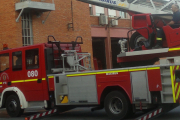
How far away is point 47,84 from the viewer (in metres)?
10.7

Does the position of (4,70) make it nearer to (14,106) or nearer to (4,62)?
Answer: (4,62)

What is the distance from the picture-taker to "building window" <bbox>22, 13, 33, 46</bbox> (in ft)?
67.4

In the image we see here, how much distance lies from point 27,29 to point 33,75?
33.5ft

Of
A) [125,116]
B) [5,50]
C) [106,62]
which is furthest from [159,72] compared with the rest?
[106,62]

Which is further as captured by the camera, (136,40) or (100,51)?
(100,51)

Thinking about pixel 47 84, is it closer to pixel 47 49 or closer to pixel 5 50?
pixel 47 49

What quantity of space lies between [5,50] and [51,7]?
9295 mm

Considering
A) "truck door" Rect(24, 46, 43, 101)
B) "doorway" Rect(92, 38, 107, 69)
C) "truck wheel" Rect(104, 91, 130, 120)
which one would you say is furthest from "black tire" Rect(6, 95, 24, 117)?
"doorway" Rect(92, 38, 107, 69)

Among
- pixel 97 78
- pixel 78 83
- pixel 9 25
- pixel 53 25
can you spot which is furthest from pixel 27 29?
pixel 97 78

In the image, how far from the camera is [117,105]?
938 centimetres

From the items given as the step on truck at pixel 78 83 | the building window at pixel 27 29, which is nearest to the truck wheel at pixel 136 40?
the step on truck at pixel 78 83

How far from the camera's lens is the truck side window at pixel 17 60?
37.1ft

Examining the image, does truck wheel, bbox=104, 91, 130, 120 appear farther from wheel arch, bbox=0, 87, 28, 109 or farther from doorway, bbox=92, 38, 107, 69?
doorway, bbox=92, 38, 107, 69

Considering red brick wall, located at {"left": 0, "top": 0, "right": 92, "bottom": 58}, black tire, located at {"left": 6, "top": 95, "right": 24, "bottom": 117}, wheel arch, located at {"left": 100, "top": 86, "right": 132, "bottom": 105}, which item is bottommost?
black tire, located at {"left": 6, "top": 95, "right": 24, "bottom": 117}
